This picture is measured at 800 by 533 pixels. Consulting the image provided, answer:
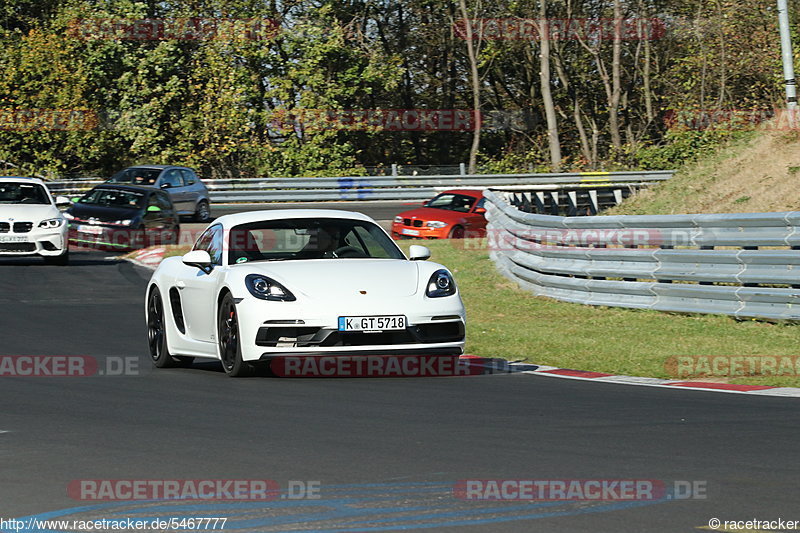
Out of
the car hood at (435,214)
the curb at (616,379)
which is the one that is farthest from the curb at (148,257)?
the curb at (616,379)

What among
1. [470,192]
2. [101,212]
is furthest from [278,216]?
[470,192]

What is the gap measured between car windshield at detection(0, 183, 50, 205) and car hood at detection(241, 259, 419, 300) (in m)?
14.2

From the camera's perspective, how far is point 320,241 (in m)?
11.0

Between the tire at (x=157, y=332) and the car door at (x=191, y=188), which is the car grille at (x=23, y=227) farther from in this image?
the tire at (x=157, y=332)

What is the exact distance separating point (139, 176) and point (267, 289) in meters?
24.9

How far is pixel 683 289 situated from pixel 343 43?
37344 mm

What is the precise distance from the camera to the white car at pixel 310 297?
980 cm

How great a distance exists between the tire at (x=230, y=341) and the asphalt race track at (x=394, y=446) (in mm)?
219

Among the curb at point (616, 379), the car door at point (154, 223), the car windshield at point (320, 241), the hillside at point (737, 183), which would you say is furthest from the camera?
the car door at point (154, 223)

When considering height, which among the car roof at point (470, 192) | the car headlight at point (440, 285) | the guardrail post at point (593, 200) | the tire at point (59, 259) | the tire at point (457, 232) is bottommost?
the tire at point (457, 232)

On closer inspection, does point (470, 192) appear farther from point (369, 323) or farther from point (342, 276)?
point (369, 323)

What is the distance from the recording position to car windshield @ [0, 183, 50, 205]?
23438 millimetres

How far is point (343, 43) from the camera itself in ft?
165

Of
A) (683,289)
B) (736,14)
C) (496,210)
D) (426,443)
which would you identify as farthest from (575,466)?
(736,14)
